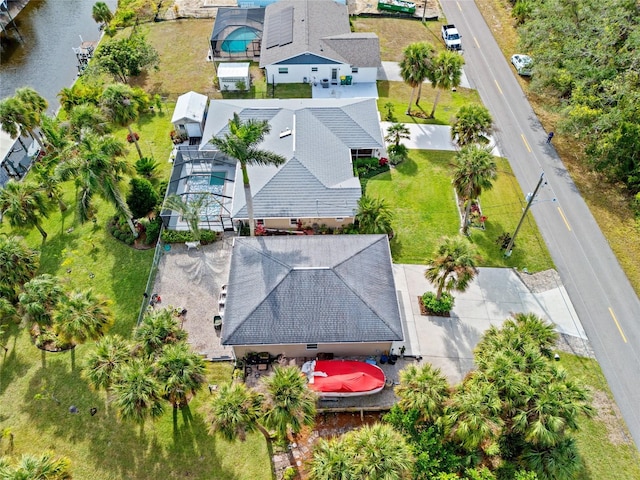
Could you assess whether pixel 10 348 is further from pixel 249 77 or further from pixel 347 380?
pixel 249 77

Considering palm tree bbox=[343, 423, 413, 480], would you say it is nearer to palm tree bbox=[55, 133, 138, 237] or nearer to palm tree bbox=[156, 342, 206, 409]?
palm tree bbox=[156, 342, 206, 409]

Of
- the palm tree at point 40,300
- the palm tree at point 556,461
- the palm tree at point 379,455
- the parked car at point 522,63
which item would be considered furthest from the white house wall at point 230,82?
the palm tree at point 556,461

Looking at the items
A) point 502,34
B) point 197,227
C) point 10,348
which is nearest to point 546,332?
point 197,227

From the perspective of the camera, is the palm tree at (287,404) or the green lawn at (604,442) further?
the green lawn at (604,442)

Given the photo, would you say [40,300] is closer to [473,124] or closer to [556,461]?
[556,461]

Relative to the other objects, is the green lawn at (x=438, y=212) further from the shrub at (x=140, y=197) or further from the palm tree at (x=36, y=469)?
the palm tree at (x=36, y=469)

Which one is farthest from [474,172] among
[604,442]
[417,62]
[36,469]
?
[36,469]
